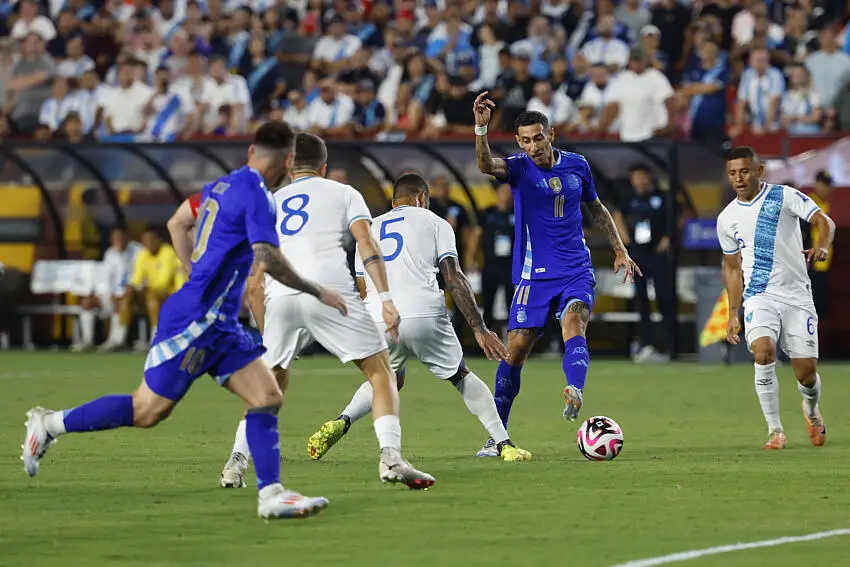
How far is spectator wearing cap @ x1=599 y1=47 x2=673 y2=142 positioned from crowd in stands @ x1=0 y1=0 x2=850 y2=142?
2 centimetres

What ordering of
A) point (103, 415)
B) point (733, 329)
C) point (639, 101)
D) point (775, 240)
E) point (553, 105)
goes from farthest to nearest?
point (553, 105), point (639, 101), point (775, 240), point (733, 329), point (103, 415)

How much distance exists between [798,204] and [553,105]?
10496 mm

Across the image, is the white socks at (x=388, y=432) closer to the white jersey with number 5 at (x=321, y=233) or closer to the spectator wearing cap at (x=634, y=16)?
the white jersey with number 5 at (x=321, y=233)

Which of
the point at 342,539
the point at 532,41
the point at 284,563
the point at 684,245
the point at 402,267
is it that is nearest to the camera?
the point at 284,563

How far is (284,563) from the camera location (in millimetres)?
6527

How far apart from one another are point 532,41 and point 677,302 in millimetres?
4702

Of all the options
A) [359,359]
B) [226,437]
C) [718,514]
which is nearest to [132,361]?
[226,437]

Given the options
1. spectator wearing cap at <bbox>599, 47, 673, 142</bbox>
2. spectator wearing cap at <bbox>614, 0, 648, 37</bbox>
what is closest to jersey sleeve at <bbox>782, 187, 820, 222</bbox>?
spectator wearing cap at <bbox>599, 47, 673, 142</bbox>

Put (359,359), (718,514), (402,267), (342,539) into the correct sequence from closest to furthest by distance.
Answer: (342,539), (718,514), (359,359), (402,267)

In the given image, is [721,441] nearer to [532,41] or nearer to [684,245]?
[684,245]

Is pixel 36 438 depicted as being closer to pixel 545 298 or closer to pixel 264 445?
pixel 264 445

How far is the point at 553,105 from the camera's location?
21766 millimetres

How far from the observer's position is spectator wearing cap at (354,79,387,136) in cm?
2336

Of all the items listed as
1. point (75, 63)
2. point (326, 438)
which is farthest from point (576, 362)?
point (75, 63)
